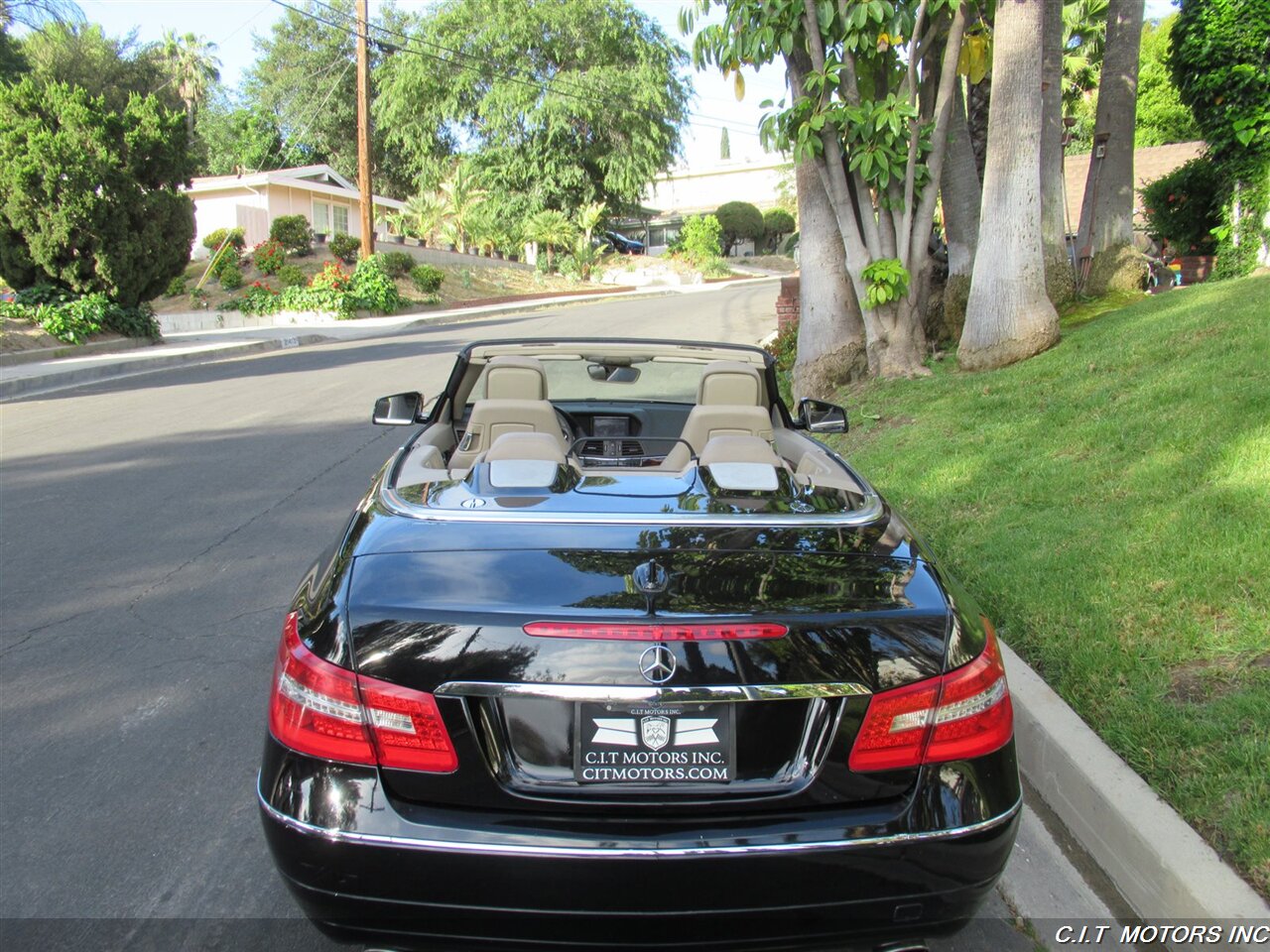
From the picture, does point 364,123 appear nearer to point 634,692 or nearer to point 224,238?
point 224,238

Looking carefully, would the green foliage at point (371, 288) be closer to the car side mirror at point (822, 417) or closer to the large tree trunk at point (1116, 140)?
the large tree trunk at point (1116, 140)

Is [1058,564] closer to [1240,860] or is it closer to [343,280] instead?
[1240,860]

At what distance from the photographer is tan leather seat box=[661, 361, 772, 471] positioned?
12.8 feet

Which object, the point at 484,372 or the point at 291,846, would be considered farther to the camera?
the point at 484,372

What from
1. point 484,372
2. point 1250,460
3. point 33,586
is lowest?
point 33,586

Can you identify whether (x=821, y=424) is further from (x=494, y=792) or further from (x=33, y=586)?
(x=33, y=586)

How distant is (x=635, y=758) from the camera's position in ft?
7.19

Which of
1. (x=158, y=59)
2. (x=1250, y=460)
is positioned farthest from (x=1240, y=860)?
(x=158, y=59)

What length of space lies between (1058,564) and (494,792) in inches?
141

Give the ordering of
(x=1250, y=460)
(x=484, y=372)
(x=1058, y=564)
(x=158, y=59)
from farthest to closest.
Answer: (x=158, y=59) → (x=1250, y=460) → (x=1058, y=564) → (x=484, y=372)

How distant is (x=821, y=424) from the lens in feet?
14.3

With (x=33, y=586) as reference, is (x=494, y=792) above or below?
above

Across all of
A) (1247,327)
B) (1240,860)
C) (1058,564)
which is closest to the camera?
(1240,860)

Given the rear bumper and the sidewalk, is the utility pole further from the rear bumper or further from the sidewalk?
the rear bumper
